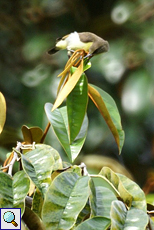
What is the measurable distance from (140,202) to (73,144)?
0.18 m

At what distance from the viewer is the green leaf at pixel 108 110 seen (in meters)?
0.57

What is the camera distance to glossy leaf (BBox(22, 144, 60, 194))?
404 millimetres

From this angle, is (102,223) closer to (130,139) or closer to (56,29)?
(130,139)

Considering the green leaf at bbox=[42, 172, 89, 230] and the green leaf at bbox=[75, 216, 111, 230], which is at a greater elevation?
the green leaf at bbox=[42, 172, 89, 230]

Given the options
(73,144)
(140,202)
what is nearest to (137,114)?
(73,144)

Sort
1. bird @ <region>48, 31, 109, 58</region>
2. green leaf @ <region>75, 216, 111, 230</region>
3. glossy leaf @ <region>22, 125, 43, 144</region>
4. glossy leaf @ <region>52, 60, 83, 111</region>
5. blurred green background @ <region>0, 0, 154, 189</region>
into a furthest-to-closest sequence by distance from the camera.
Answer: blurred green background @ <region>0, 0, 154, 189</region>
bird @ <region>48, 31, 109, 58</region>
glossy leaf @ <region>22, 125, 43, 144</region>
glossy leaf @ <region>52, 60, 83, 111</region>
green leaf @ <region>75, 216, 111, 230</region>

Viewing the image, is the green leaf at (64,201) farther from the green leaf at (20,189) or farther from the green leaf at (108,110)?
the green leaf at (108,110)

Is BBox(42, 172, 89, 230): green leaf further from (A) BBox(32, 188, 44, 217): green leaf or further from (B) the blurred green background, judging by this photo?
(B) the blurred green background

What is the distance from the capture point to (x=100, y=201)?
0.39 metres

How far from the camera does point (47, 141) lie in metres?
1.51

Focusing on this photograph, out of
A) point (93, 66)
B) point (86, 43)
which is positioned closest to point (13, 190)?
point (86, 43)

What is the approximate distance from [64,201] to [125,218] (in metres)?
0.05

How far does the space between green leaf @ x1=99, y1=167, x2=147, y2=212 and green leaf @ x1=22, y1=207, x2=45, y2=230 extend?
0.09m

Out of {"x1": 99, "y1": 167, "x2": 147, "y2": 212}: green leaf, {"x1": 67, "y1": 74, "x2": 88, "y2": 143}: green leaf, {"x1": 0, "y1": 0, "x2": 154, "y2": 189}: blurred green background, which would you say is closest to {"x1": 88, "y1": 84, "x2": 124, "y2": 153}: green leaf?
{"x1": 67, "y1": 74, "x2": 88, "y2": 143}: green leaf
